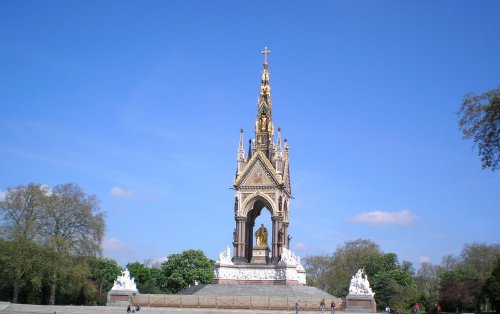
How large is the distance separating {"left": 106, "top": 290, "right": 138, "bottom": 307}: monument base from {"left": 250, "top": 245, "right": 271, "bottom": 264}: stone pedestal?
A: 10.5 m

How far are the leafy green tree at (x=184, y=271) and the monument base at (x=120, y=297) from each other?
106ft

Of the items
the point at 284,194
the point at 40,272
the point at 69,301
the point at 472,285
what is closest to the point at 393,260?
the point at 472,285

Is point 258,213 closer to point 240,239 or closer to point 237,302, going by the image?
point 240,239

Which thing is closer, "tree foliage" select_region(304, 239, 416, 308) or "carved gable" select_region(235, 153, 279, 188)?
"carved gable" select_region(235, 153, 279, 188)

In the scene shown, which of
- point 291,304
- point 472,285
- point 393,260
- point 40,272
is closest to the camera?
point 291,304

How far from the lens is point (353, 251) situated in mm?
82375

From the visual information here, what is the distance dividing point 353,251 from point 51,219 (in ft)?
156

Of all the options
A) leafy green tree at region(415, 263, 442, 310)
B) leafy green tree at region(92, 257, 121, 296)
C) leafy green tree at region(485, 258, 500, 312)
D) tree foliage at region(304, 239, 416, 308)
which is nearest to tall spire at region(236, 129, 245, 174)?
leafy green tree at region(485, 258, 500, 312)

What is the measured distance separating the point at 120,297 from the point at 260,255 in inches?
473

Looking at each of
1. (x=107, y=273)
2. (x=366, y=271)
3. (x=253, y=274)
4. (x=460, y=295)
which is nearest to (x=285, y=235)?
(x=253, y=274)

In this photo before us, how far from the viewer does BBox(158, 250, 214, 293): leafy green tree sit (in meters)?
73.2

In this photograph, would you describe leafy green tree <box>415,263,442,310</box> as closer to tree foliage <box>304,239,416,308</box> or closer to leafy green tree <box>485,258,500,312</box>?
tree foliage <box>304,239,416,308</box>

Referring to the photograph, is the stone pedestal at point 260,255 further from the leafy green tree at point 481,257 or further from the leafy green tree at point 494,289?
the leafy green tree at point 481,257

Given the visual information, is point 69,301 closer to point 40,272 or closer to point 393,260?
point 40,272
